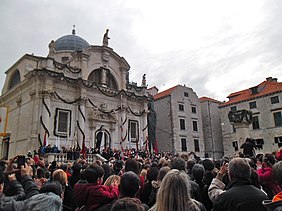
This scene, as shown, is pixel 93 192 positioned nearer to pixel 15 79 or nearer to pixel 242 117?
pixel 242 117

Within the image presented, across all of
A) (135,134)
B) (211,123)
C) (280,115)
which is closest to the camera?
(135,134)

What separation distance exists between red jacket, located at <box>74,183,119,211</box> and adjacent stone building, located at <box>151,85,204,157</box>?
92.8 ft

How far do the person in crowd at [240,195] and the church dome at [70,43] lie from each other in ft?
95.8

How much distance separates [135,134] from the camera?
85.7 feet

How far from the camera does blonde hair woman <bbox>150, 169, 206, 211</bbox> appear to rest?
7.27 ft

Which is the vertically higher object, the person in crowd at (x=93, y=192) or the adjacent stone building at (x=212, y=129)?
the adjacent stone building at (x=212, y=129)

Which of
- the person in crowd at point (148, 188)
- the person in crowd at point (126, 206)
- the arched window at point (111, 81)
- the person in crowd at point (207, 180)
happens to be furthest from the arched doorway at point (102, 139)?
the person in crowd at point (126, 206)

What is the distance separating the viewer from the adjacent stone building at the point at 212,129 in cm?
3566

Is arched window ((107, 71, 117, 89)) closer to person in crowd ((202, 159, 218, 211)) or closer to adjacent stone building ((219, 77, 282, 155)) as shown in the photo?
adjacent stone building ((219, 77, 282, 155))

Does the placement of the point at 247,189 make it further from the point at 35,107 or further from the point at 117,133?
the point at 117,133

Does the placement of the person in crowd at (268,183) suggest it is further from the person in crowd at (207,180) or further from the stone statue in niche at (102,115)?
the stone statue in niche at (102,115)

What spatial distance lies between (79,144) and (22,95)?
284 inches

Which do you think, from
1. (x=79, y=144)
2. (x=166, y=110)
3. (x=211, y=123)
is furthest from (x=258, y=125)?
(x=79, y=144)

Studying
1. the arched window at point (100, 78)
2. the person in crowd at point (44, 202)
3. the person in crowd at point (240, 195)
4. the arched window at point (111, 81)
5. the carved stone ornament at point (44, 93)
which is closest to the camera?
the person in crowd at point (44, 202)
